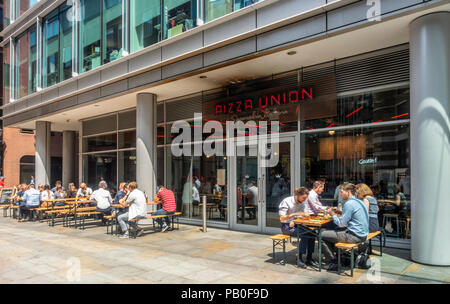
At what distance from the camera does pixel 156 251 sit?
789 centimetres

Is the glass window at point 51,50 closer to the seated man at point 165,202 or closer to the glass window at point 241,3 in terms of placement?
the seated man at point 165,202

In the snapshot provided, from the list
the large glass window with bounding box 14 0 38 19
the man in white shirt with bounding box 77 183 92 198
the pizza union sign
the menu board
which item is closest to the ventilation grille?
the pizza union sign

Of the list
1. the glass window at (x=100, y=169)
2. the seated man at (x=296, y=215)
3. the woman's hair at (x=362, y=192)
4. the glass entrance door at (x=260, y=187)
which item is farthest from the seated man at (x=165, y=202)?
the glass window at (x=100, y=169)

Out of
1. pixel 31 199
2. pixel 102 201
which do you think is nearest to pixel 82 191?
pixel 31 199

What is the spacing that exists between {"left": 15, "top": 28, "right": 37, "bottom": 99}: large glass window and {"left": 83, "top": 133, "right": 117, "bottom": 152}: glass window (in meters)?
3.64

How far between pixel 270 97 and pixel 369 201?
4.02 metres

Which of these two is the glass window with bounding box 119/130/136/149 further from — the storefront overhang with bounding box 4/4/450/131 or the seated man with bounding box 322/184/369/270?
the seated man with bounding box 322/184/369/270

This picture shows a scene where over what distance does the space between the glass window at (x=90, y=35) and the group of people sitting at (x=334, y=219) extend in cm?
981

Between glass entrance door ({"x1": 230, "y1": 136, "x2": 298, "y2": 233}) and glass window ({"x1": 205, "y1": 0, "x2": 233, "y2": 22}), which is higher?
glass window ({"x1": 205, "y1": 0, "x2": 233, "y2": 22})

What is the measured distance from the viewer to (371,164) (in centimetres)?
816

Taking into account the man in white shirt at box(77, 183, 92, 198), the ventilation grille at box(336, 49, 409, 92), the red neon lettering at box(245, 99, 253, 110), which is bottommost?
the man in white shirt at box(77, 183, 92, 198)

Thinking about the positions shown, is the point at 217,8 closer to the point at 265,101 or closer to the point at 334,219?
the point at 265,101

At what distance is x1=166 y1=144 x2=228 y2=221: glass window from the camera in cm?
1122
